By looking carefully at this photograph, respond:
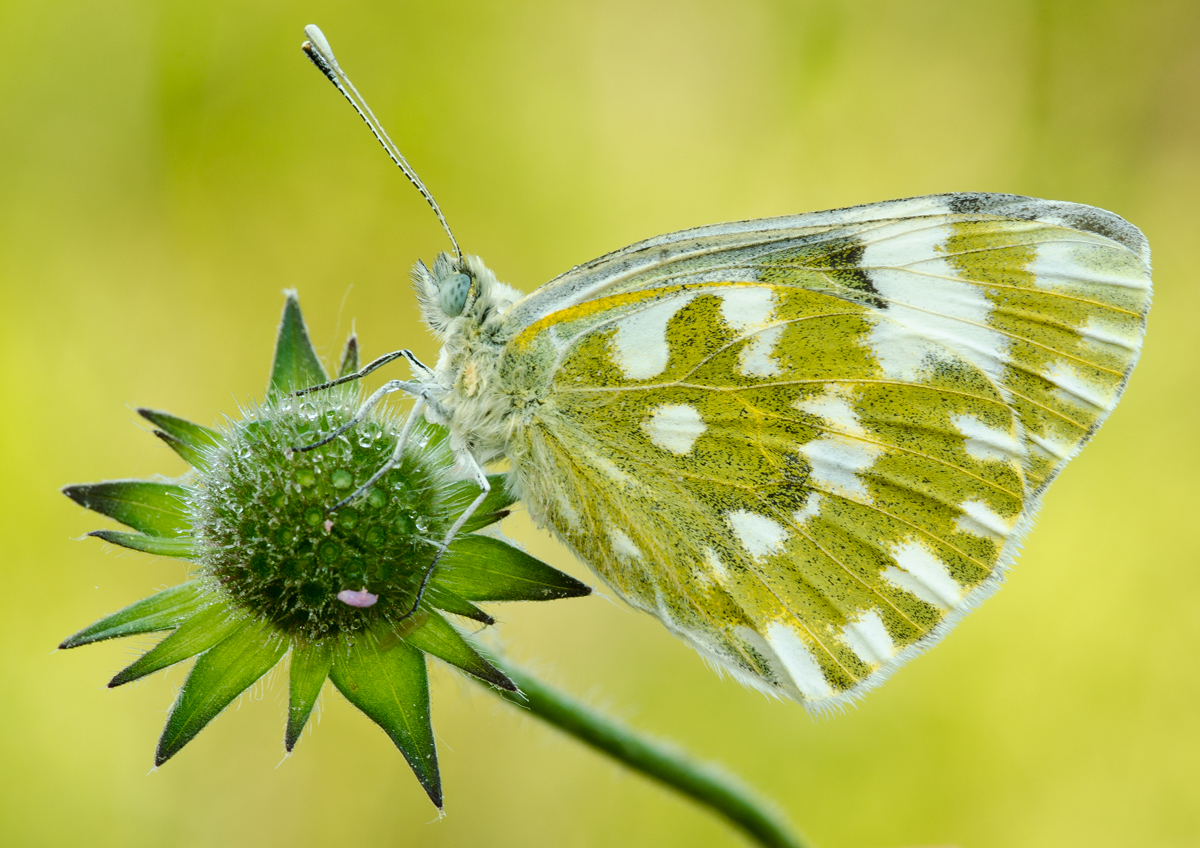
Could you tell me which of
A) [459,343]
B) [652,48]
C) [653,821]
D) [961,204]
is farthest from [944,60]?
[653,821]

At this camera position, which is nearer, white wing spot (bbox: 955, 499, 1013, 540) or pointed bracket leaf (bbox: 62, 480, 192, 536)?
pointed bracket leaf (bbox: 62, 480, 192, 536)

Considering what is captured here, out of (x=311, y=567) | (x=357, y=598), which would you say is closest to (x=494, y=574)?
(x=357, y=598)

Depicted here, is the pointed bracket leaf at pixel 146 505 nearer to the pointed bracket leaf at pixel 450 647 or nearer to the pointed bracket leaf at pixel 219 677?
the pointed bracket leaf at pixel 219 677

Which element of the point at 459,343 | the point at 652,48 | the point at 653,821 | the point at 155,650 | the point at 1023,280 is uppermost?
the point at 652,48

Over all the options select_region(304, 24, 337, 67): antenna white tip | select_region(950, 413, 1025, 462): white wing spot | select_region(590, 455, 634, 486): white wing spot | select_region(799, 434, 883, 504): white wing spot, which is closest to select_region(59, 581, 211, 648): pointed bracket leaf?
select_region(590, 455, 634, 486): white wing spot

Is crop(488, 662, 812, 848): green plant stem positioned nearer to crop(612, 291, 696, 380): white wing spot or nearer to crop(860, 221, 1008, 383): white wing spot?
crop(612, 291, 696, 380): white wing spot

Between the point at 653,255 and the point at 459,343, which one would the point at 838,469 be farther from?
the point at 459,343

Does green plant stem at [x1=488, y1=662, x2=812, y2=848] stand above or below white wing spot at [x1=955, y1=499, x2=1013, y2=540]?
below
